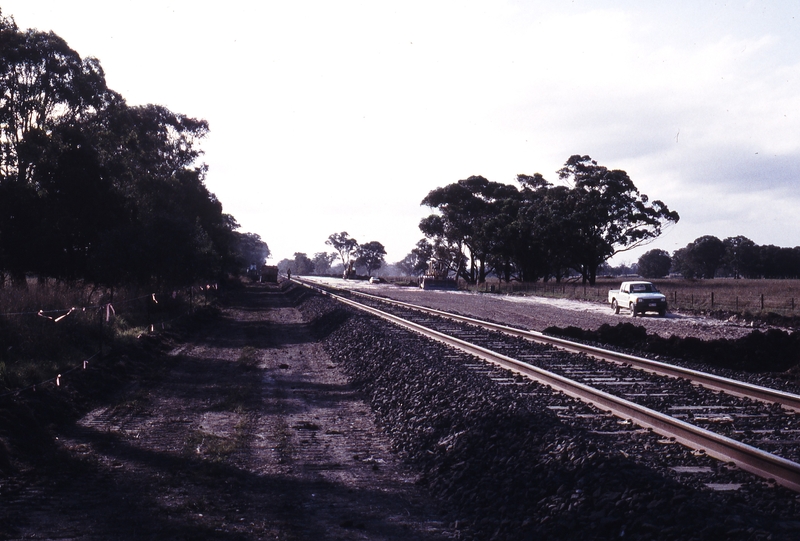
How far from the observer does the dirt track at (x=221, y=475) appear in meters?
5.82

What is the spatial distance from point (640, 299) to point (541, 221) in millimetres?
36329

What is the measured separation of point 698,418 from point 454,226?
7808 cm

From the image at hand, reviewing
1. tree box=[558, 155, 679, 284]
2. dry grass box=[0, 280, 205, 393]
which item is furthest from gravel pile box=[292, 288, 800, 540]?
tree box=[558, 155, 679, 284]

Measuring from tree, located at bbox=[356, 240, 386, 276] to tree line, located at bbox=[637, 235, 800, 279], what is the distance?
67.9 metres

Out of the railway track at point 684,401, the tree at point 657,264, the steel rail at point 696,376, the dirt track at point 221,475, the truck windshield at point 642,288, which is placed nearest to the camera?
the dirt track at point 221,475

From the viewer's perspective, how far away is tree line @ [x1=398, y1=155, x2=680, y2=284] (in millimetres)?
68625

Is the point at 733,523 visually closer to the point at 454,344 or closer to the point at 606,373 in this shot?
the point at 606,373

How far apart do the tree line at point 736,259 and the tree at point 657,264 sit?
16.0ft

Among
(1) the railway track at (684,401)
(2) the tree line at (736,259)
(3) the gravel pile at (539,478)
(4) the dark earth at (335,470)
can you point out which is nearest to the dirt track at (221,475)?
(4) the dark earth at (335,470)

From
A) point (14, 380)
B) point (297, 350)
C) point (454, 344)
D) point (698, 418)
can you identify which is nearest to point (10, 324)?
point (14, 380)

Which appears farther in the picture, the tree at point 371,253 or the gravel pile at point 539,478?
the tree at point 371,253

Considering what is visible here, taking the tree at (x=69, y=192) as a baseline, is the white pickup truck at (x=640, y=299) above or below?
below

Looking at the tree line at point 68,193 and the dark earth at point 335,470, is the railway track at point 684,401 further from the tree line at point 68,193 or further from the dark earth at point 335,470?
the tree line at point 68,193

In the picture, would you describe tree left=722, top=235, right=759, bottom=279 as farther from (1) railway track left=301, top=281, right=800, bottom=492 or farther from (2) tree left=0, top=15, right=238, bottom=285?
(1) railway track left=301, top=281, right=800, bottom=492
